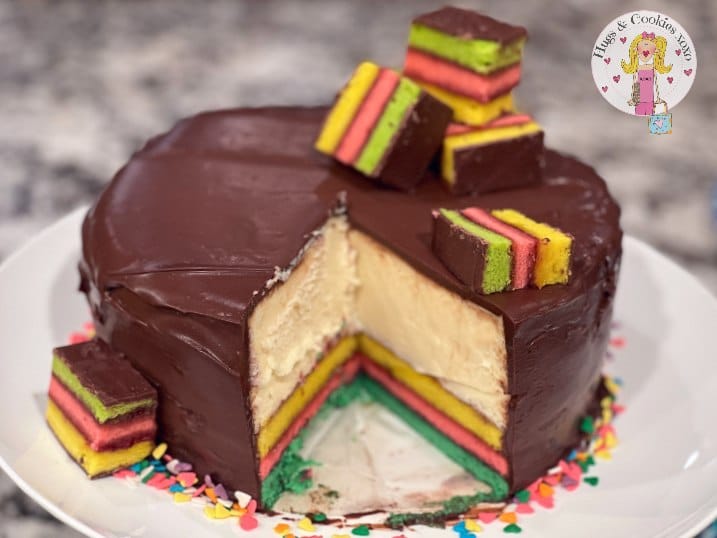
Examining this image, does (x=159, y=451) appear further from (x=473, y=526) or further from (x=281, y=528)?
(x=473, y=526)

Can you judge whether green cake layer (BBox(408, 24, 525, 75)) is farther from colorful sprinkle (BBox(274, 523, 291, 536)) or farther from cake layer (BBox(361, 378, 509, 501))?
colorful sprinkle (BBox(274, 523, 291, 536))

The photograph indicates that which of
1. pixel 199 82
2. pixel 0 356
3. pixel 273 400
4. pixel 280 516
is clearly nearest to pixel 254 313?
pixel 273 400

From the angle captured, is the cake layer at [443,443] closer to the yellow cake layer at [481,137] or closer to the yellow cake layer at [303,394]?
the yellow cake layer at [303,394]

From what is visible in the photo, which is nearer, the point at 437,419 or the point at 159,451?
the point at 159,451

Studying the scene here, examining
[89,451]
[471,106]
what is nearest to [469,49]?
[471,106]

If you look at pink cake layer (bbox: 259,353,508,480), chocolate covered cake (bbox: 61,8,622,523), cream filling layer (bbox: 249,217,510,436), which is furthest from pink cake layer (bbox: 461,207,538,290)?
pink cake layer (bbox: 259,353,508,480)

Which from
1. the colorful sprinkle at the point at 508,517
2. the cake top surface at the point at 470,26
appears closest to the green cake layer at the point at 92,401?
the colorful sprinkle at the point at 508,517

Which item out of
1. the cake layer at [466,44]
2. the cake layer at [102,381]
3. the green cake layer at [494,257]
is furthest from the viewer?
the cake layer at [466,44]
